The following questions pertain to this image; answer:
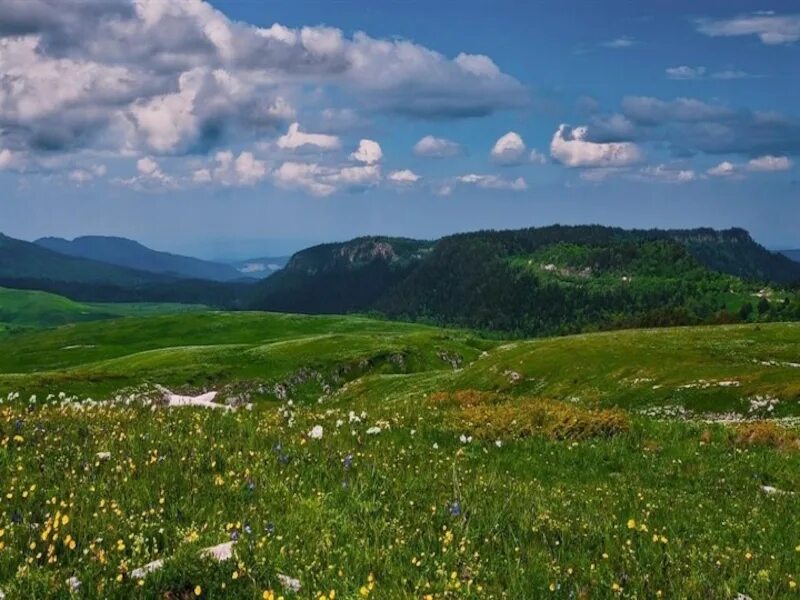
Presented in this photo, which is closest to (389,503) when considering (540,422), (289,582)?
(289,582)

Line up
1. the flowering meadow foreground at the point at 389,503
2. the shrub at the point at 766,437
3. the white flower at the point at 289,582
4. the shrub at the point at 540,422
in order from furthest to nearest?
1. the shrub at the point at 766,437
2. the shrub at the point at 540,422
3. the flowering meadow foreground at the point at 389,503
4. the white flower at the point at 289,582

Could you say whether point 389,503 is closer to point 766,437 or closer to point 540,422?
point 540,422

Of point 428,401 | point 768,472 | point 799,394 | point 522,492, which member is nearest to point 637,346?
point 799,394

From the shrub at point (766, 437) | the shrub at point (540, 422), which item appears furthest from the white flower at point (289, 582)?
the shrub at point (766, 437)

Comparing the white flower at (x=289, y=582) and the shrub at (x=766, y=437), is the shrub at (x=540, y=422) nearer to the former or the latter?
the shrub at (x=766, y=437)

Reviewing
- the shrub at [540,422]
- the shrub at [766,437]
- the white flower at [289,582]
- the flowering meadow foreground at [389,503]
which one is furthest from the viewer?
the shrub at [766,437]

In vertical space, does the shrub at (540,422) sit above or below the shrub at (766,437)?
above

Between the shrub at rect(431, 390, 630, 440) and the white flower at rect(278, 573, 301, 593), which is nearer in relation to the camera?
the white flower at rect(278, 573, 301, 593)

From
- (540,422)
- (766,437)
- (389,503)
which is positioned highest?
(389,503)

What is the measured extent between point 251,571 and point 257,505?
2.00m

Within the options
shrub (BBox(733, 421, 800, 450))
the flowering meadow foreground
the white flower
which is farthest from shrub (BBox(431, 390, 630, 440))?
the white flower

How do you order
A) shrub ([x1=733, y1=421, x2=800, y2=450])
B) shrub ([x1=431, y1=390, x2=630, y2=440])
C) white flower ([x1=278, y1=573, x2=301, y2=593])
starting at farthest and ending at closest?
1. shrub ([x1=733, y1=421, x2=800, y2=450])
2. shrub ([x1=431, y1=390, x2=630, y2=440])
3. white flower ([x1=278, y1=573, x2=301, y2=593])

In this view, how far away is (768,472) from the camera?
1448 centimetres

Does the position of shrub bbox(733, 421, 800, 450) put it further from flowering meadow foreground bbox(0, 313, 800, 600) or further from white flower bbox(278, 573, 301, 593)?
white flower bbox(278, 573, 301, 593)
